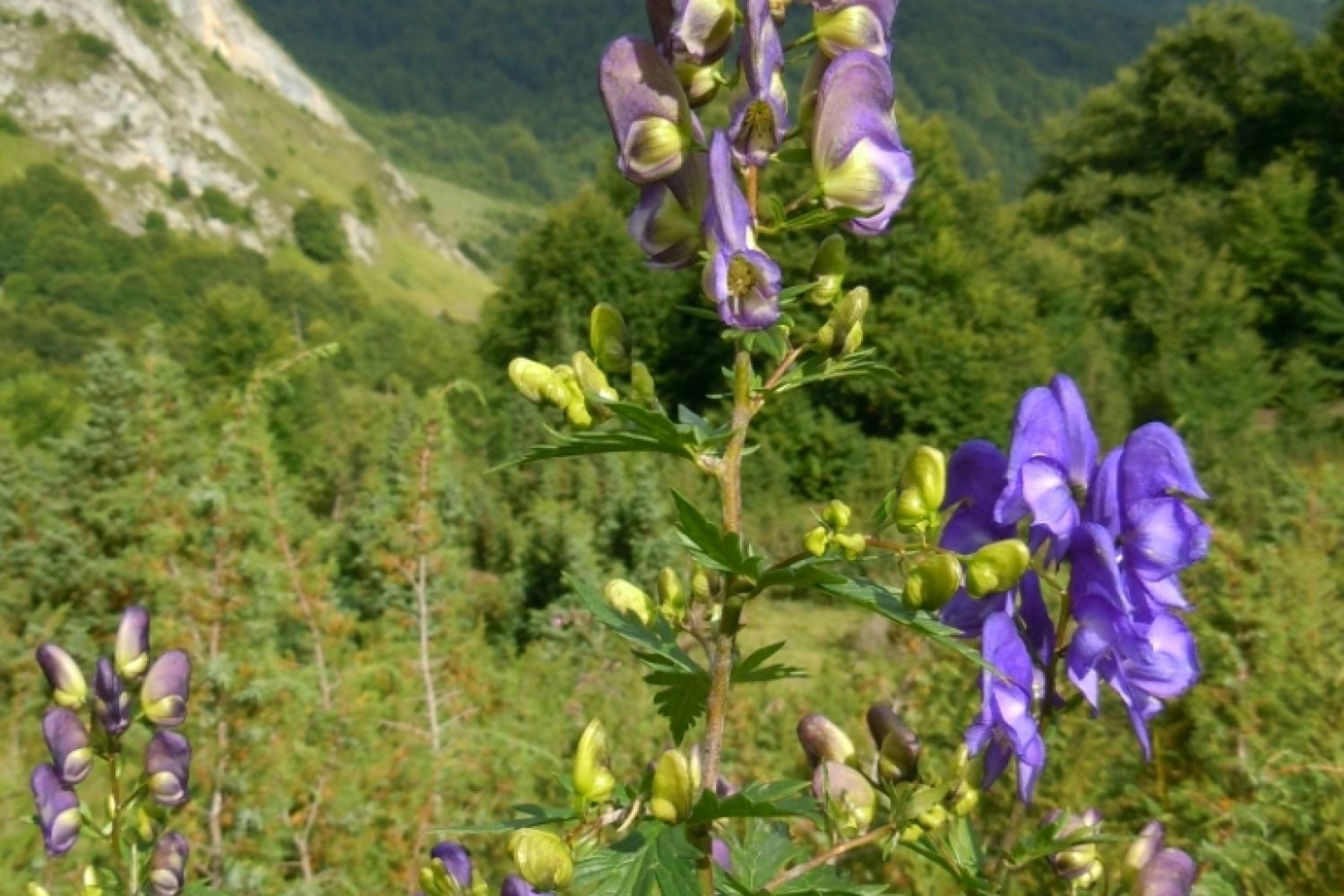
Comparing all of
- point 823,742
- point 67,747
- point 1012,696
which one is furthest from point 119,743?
point 1012,696

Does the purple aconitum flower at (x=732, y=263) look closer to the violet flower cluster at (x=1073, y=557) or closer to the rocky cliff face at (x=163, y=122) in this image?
the violet flower cluster at (x=1073, y=557)

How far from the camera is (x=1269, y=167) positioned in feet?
67.1

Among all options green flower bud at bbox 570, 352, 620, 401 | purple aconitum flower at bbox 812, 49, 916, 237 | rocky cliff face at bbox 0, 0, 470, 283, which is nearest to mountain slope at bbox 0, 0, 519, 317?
rocky cliff face at bbox 0, 0, 470, 283

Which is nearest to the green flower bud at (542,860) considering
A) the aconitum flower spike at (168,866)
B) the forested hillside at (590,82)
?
the aconitum flower spike at (168,866)

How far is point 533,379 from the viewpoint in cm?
118

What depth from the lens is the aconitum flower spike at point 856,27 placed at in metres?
1.15

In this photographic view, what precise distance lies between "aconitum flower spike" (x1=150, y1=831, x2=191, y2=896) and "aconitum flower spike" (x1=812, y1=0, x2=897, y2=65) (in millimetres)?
1630

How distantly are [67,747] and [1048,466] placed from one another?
1.68 m

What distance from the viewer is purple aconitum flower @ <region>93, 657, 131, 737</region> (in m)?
1.79

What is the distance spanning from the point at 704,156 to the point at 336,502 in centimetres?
1302

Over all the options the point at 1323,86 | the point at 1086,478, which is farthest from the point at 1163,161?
the point at 1086,478

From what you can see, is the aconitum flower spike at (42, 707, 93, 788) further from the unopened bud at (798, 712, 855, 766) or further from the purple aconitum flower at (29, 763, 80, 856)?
the unopened bud at (798, 712, 855, 766)

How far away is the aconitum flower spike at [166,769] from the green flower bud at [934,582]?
1416 mm

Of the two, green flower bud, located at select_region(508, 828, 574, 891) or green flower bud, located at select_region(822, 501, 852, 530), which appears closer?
green flower bud, located at select_region(508, 828, 574, 891)
